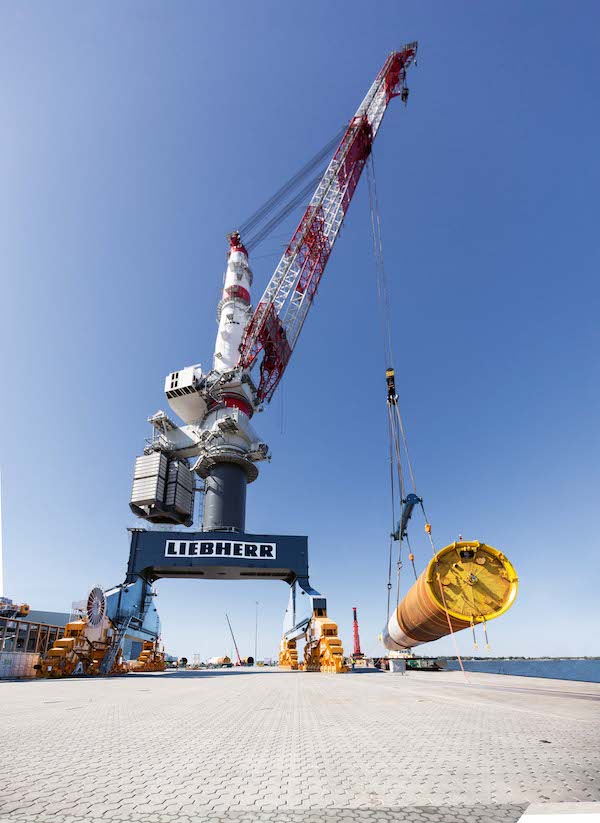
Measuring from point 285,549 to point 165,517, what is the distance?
1604 centimetres

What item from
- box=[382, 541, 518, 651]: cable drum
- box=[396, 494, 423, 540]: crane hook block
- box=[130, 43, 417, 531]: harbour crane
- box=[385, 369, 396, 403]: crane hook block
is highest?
box=[130, 43, 417, 531]: harbour crane

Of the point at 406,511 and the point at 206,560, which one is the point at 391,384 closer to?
the point at 406,511

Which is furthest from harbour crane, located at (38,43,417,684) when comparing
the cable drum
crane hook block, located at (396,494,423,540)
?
the cable drum

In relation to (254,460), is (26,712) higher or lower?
lower

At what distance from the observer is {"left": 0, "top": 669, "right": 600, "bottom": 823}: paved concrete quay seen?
10.8 ft

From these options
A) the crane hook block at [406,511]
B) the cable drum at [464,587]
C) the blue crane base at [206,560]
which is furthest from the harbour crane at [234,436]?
the cable drum at [464,587]

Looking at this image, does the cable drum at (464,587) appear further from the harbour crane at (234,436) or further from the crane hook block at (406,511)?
the harbour crane at (234,436)

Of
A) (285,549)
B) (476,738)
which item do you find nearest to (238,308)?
(285,549)

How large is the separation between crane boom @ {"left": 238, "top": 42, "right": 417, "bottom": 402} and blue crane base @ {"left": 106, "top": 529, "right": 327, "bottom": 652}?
21.6m

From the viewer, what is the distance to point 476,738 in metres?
5.63

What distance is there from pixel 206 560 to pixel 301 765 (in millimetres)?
39943

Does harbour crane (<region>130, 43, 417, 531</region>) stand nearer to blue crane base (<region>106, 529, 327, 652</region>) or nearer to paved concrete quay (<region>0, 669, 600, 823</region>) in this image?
blue crane base (<region>106, 529, 327, 652</region>)

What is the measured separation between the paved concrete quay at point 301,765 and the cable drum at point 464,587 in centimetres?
419

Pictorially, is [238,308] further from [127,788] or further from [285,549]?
[127,788]
